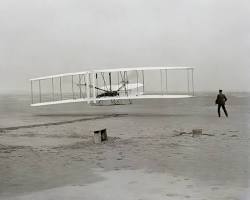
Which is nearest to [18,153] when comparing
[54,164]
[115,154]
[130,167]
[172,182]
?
[54,164]

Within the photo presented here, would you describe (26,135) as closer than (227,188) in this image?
No

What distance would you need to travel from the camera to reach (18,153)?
8211 millimetres

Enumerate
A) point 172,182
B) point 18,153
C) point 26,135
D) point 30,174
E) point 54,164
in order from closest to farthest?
point 172,182 < point 30,174 < point 54,164 < point 18,153 < point 26,135

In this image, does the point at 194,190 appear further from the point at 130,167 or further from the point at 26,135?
the point at 26,135

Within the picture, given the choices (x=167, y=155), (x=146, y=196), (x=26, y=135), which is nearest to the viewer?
(x=146, y=196)

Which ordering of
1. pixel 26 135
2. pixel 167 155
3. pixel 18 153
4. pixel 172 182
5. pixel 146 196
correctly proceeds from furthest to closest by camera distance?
pixel 26 135, pixel 18 153, pixel 167 155, pixel 172 182, pixel 146 196

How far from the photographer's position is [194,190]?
5121 millimetres

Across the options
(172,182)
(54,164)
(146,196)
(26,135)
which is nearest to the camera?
(146,196)

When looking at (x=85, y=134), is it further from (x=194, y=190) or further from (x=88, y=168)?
(x=194, y=190)

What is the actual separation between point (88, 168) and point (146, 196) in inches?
76.7

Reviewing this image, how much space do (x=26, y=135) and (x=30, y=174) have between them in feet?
17.3

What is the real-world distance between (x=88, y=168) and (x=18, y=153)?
91.9 inches

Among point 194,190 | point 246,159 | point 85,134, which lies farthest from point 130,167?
point 85,134

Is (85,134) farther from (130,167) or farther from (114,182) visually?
(114,182)
